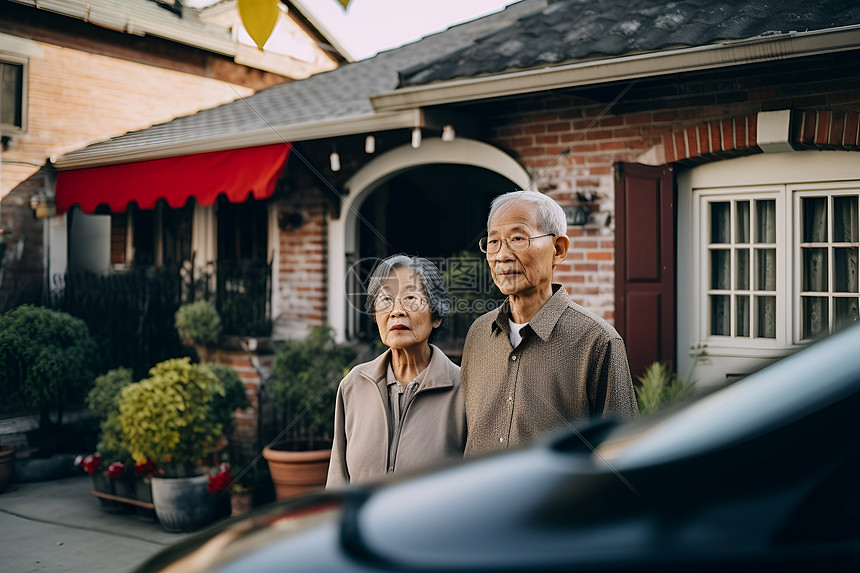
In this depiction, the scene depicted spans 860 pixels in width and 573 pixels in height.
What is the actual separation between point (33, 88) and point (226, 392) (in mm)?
5861

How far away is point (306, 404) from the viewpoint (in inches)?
261

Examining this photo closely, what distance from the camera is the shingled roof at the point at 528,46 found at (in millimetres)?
5027

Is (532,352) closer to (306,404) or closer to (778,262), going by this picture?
(778,262)

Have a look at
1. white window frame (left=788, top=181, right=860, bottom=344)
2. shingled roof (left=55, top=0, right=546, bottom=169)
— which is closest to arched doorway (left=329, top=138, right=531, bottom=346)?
shingled roof (left=55, top=0, right=546, bottom=169)

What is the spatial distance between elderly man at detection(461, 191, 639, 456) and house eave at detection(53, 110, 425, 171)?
12.2ft

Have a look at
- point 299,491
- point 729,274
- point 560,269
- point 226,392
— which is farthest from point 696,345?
point 226,392

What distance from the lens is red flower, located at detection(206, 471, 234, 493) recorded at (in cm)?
617

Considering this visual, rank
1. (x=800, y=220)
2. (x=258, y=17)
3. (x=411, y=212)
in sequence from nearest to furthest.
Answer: (x=258, y=17) → (x=800, y=220) → (x=411, y=212)

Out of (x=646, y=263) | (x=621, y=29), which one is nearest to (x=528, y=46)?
(x=621, y=29)

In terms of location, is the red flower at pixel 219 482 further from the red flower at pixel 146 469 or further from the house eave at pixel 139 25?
the house eave at pixel 139 25

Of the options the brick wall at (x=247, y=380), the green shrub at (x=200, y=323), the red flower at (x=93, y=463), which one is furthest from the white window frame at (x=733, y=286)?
the red flower at (x=93, y=463)

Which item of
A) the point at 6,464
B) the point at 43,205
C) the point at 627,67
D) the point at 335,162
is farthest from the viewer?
the point at 43,205

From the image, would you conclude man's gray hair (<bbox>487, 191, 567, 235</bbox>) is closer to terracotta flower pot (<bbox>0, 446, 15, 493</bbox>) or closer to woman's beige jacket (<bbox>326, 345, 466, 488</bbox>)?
woman's beige jacket (<bbox>326, 345, 466, 488</bbox>)

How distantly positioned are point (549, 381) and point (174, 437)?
14.4ft
